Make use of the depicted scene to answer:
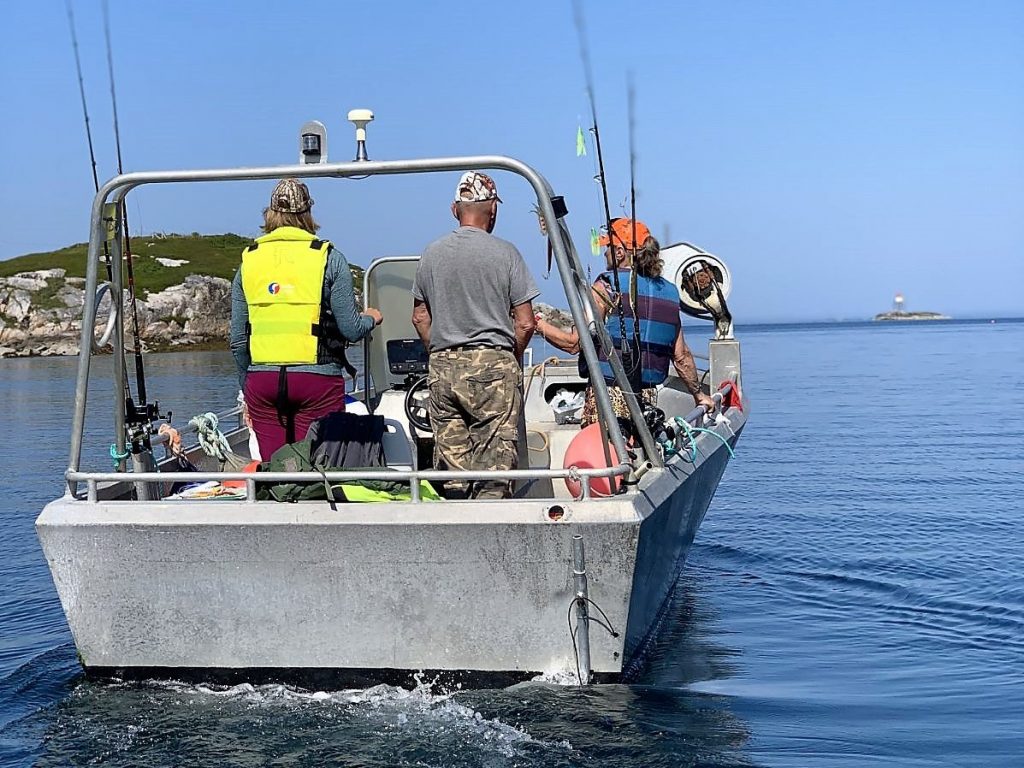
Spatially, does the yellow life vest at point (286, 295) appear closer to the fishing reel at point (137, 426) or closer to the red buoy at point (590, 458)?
the fishing reel at point (137, 426)

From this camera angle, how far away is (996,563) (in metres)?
9.49

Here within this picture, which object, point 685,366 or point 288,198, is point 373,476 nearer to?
point 288,198

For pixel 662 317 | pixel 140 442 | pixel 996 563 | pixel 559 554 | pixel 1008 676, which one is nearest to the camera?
pixel 559 554

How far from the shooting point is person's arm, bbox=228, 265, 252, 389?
19.4 ft

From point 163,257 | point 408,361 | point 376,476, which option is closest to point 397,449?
point 408,361

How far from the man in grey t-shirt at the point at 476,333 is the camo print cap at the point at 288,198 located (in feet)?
2.24

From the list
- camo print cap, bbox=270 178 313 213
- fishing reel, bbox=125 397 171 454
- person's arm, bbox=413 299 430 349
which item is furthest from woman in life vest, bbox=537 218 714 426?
fishing reel, bbox=125 397 171 454

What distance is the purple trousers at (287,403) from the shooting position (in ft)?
19.4

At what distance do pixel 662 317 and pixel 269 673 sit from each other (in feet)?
11.3

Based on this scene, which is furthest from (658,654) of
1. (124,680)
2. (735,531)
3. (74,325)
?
(74,325)

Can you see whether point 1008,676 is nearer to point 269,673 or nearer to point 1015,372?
point 269,673

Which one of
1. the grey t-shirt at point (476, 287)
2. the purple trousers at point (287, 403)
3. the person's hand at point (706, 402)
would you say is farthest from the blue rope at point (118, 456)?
the person's hand at point (706, 402)

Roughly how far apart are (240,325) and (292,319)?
0.39m

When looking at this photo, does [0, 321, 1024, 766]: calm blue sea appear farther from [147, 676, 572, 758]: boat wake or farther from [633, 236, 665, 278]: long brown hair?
[633, 236, 665, 278]: long brown hair
